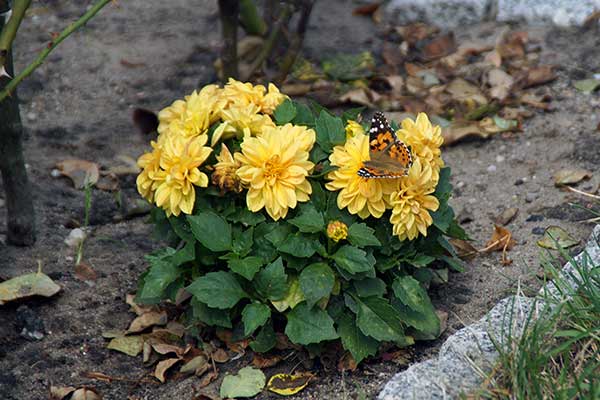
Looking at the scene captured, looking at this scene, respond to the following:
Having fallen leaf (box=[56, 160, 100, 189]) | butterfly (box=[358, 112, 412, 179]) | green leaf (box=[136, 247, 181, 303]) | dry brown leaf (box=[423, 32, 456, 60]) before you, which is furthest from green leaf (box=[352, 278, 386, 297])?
dry brown leaf (box=[423, 32, 456, 60])

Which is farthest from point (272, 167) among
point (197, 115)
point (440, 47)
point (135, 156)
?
point (440, 47)

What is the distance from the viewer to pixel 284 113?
9.89 feet

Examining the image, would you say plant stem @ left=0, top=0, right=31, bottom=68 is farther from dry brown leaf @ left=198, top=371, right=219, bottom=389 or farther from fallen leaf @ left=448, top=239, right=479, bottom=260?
fallen leaf @ left=448, top=239, right=479, bottom=260

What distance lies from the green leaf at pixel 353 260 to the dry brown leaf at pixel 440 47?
2.53 meters

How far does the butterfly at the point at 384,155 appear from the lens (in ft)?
8.84

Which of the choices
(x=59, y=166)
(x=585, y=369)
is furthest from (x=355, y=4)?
(x=585, y=369)

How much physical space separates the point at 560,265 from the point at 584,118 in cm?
140

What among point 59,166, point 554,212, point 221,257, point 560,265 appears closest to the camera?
point 221,257

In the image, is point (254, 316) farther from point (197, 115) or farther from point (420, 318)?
point (197, 115)

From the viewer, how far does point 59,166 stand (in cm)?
412

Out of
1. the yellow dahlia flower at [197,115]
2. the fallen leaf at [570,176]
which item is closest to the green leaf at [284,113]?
the yellow dahlia flower at [197,115]

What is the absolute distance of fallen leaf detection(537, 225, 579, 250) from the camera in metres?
3.27

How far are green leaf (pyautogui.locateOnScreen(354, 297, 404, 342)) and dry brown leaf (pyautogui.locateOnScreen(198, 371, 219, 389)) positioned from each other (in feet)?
1.57

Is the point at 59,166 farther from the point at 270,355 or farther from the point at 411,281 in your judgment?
the point at 411,281
